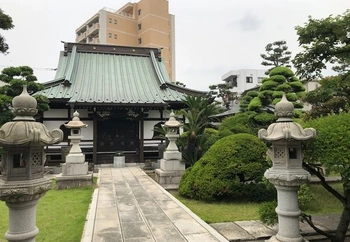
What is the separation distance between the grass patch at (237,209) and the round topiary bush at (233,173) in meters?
0.30

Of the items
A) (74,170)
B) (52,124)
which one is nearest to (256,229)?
(74,170)

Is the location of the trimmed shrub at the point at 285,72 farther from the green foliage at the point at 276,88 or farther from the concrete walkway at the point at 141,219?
the concrete walkway at the point at 141,219

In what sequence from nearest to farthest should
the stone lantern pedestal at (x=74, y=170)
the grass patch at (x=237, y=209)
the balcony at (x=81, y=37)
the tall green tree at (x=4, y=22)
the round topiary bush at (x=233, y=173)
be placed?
the grass patch at (x=237, y=209), the round topiary bush at (x=233, y=173), the tall green tree at (x=4, y=22), the stone lantern pedestal at (x=74, y=170), the balcony at (x=81, y=37)

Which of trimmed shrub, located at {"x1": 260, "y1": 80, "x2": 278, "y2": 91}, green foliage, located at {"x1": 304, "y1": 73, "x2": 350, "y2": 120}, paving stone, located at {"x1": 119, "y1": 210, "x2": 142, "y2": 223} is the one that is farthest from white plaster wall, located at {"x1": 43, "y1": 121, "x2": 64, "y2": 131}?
green foliage, located at {"x1": 304, "y1": 73, "x2": 350, "y2": 120}

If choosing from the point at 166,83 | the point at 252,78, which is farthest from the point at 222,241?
the point at 252,78

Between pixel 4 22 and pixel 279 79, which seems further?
pixel 279 79

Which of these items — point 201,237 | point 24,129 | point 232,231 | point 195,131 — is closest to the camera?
point 24,129

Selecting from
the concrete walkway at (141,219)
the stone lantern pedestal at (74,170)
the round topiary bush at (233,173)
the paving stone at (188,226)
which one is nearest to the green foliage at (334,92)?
the round topiary bush at (233,173)

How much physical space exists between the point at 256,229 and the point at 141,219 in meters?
2.53

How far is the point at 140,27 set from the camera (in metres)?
44.2

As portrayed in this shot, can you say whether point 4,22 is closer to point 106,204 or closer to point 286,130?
point 106,204

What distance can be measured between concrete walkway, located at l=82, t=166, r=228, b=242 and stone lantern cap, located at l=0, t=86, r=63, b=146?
7.05ft

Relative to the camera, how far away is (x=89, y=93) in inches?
639

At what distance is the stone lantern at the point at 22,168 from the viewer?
10.8 ft
